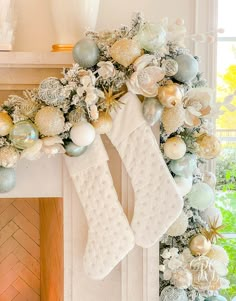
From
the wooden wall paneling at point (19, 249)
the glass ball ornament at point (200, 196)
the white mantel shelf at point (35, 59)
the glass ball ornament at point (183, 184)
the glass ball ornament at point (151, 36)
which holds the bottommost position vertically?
the wooden wall paneling at point (19, 249)

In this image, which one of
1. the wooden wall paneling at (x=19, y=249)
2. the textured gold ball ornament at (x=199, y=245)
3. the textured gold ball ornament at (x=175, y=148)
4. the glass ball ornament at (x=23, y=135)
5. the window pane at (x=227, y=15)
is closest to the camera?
the glass ball ornament at (x=23, y=135)

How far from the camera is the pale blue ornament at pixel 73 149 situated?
1.38 m

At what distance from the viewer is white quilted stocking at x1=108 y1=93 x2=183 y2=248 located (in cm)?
143

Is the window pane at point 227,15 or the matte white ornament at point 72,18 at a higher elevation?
the window pane at point 227,15

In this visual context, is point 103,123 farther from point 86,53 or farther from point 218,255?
point 218,255

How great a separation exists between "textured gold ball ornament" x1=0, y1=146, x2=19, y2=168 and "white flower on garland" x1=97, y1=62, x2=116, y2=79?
0.35 meters

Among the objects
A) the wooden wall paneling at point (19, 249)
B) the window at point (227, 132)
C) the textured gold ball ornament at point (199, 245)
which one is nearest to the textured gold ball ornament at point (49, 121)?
the textured gold ball ornament at point (199, 245)

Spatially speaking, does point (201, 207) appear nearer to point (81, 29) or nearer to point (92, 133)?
point (92, 133)

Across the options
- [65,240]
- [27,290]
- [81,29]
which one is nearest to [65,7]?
[81,29]

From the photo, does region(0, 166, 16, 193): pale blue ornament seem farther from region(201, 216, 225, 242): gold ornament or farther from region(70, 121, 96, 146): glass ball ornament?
region(201, 216, 225, 242): gold ornament

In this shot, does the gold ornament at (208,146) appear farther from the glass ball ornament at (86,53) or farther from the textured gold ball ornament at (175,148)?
the glass ball ornament at (86,53)

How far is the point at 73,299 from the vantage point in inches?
63.0

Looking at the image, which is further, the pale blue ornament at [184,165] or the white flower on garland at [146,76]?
the pale blue ornament at [184,165]

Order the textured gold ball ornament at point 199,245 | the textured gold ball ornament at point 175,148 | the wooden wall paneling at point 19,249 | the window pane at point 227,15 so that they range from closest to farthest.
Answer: the textured gold ball ornament at point 175,148 < the textured gold ball ornament at point 199,245 < the window pane at point 227,15 < the wooden wall paneling at point 19,249
